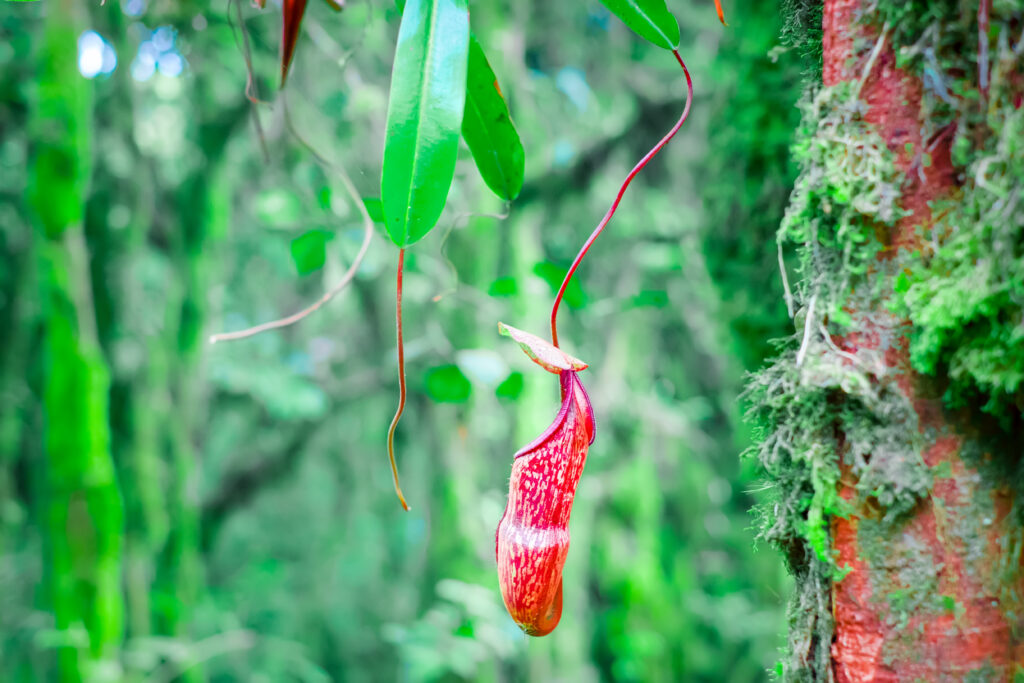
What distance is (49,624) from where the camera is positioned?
1873 mm

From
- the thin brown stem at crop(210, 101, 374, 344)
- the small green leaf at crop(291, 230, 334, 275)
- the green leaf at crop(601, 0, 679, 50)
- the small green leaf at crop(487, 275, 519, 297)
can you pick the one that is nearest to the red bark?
the green leaf at crop(601, 0, 679, 50)

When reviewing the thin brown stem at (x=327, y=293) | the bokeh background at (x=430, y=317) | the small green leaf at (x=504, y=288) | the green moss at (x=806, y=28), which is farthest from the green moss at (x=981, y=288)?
the small green leaf at (x=504, y=288)

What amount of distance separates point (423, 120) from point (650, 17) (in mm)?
259

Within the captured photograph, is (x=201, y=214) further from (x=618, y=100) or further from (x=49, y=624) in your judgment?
(x=618, y=100)

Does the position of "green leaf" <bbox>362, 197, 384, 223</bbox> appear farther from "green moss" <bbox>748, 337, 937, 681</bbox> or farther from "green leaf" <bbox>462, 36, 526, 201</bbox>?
"green moss" <bbox>748, 337, 937, 681</bbox>

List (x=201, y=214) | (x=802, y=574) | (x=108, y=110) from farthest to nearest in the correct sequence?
(x=201, y=214) → (x=108, y=110) → (x=802, y=574)

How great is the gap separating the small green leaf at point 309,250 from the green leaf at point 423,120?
86 centimetres

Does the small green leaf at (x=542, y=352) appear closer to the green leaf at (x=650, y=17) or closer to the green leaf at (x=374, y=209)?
the green leaf at (x=650, y=17)

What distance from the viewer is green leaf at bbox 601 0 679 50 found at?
63 centimetres

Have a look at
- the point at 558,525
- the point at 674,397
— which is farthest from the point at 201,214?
the point at 558,525

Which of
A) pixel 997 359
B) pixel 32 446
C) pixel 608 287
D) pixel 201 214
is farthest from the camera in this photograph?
pixel 608 287

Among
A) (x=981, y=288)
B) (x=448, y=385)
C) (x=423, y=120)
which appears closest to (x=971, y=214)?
(x=981, y=288)

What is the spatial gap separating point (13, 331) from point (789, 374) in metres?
3.17

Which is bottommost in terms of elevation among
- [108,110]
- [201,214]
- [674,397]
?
[674,397]
